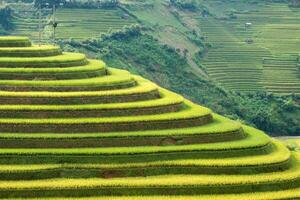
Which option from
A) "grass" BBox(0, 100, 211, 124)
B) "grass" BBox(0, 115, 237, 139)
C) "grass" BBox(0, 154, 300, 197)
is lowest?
"grass" BBox(0, 154, 300, 197)

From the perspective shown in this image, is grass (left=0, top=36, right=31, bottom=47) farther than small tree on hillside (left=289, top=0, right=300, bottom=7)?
No

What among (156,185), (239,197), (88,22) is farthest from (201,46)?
(156,185)

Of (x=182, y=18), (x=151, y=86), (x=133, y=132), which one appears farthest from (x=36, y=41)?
(x=133, y=132)

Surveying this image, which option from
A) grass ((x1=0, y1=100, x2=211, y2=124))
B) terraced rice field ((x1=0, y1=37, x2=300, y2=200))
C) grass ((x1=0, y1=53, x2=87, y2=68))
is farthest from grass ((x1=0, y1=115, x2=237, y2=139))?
grass ((x1=0, y1=53, x2=87, y2=68))

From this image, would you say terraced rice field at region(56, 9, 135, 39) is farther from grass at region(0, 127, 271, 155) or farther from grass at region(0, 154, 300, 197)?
grass at region(0, 154, 300, 197)

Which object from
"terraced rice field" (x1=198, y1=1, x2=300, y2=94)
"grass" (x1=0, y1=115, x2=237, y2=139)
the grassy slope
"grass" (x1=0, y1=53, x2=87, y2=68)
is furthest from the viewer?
"terraced rice field" (x1=198, y1=1, x2=300, y2=94)

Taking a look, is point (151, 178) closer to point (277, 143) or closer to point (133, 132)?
point (133, 132)

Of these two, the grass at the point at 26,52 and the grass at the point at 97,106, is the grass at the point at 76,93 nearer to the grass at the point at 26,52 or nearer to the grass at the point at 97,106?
the grass at the point at 97,106
